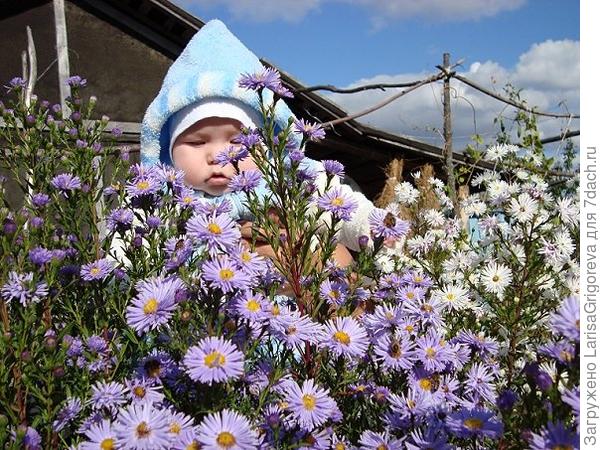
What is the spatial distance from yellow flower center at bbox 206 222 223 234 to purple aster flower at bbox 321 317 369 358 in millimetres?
272

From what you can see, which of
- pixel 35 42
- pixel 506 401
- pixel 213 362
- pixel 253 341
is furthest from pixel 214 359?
pixel 35 42

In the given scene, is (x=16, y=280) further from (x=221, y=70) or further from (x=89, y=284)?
(x=221, y=70)

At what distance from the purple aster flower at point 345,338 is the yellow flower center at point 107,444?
41 cm

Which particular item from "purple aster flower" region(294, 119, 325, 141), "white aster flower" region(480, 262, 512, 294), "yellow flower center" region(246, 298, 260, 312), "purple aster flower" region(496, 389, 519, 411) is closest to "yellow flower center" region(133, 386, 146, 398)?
"yellow flower center" region(246, 298, 260, 312)

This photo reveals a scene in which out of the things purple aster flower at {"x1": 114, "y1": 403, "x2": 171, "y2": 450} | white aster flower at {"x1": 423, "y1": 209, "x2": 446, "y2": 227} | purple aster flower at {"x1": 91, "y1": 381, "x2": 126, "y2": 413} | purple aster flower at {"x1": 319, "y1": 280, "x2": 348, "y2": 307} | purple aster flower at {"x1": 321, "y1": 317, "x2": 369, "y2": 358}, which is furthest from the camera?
white aster flower at {"x1": 423, "y1": 209, "x2": 446, "y2": 227}

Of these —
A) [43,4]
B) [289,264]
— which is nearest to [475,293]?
[289,264]

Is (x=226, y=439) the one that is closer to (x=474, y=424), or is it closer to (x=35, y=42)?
(x=474, y=424)

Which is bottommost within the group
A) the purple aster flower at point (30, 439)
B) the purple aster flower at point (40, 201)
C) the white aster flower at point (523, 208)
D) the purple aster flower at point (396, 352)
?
the purple aster flower at point (30, 439)

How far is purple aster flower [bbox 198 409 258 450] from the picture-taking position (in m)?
0.82

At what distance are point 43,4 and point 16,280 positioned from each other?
6.45 m

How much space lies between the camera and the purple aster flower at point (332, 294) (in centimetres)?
127

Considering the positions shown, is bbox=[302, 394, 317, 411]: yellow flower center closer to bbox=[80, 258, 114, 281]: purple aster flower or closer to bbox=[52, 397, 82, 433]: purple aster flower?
bbox=[52, 397, 82, 433]: purple aster flower

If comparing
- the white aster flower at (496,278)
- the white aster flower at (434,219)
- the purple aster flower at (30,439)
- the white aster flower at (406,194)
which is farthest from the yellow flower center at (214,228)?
the white aster flower at (406,194)

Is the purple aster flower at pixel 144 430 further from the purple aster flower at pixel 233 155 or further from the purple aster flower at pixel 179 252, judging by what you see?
the purple aster flower at pixel 233 155
